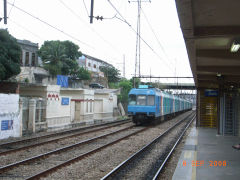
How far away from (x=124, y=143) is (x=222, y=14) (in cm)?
959

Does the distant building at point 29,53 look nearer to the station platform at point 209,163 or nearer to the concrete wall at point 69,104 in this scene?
the concrete wall at point 69,104

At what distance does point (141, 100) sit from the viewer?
896 inches

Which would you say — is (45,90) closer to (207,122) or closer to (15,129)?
(15,129)

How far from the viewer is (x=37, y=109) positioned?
17422 millimetres

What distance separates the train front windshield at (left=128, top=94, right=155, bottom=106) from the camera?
22.5 m

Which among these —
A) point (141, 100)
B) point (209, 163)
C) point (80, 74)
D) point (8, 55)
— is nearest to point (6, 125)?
point (209, 163)

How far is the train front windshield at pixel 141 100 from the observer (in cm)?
2247

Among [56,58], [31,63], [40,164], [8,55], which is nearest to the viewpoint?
[40,164]

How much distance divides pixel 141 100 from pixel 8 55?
1112 cm

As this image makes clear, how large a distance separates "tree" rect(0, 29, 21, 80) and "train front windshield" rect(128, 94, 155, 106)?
9.75 m

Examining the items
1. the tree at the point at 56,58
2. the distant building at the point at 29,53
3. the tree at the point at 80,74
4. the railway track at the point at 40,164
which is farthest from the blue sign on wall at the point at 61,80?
the tree at the point at 80,74

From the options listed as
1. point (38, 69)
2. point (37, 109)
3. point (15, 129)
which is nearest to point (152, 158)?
point (15, 129)

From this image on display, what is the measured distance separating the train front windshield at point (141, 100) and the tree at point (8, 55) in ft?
32.0

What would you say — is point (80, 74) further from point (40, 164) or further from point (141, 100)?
point (40, 164)
